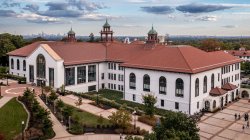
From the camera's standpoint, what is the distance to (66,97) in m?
53.7

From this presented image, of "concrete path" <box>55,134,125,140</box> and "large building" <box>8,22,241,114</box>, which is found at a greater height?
"large building" <box>8,22,241,114</box>

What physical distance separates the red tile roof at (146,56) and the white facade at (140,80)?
102 cm

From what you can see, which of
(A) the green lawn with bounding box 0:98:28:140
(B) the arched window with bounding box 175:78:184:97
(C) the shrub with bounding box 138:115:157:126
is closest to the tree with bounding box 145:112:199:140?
(C) the shrub with bounding box 138:115:157:126

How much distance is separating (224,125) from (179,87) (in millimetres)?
9420

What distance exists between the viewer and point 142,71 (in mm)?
53000

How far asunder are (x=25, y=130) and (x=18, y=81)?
3322 cm

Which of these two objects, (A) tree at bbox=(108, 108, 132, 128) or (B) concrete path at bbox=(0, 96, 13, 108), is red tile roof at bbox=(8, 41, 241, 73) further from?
(A) tree at bbox=(108, 108, 132, 128)

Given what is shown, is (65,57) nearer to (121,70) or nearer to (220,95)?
(121,70)

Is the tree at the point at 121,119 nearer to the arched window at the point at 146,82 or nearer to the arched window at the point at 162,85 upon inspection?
the arched window at the point at 162,85

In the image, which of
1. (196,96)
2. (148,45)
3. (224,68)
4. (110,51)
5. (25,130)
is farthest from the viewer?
(110,51)

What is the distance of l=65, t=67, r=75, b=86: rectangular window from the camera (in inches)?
2329

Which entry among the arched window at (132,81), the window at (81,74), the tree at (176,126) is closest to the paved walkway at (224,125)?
the tree at (176,126)

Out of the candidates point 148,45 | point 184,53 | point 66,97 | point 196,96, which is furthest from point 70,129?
point 148,45

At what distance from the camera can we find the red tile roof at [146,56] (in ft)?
164
